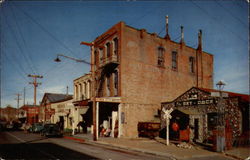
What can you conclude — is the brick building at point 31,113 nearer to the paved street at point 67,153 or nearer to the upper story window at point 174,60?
the paved street at point 67,153

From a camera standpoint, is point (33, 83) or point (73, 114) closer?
point (73, 114)

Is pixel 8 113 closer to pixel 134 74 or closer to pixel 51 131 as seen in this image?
pixel 51 131

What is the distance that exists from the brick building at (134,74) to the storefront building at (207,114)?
16.2 ft

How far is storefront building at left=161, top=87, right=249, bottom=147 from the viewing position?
1675 centimetres

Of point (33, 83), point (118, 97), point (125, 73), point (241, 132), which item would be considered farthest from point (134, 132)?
point (33, 83)

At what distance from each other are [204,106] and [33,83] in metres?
36.4

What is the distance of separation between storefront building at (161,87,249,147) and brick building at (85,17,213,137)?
16.2 feet

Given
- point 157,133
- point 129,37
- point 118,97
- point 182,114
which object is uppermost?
point 129,37

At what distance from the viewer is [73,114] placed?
34.3 m

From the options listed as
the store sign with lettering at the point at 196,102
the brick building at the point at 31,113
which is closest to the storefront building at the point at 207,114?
the store sign with lettering at the point at 196,102

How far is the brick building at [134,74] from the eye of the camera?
23031mm

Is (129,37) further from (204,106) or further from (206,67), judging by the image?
(206,67)

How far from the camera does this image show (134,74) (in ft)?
79.4

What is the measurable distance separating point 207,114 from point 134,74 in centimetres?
927
